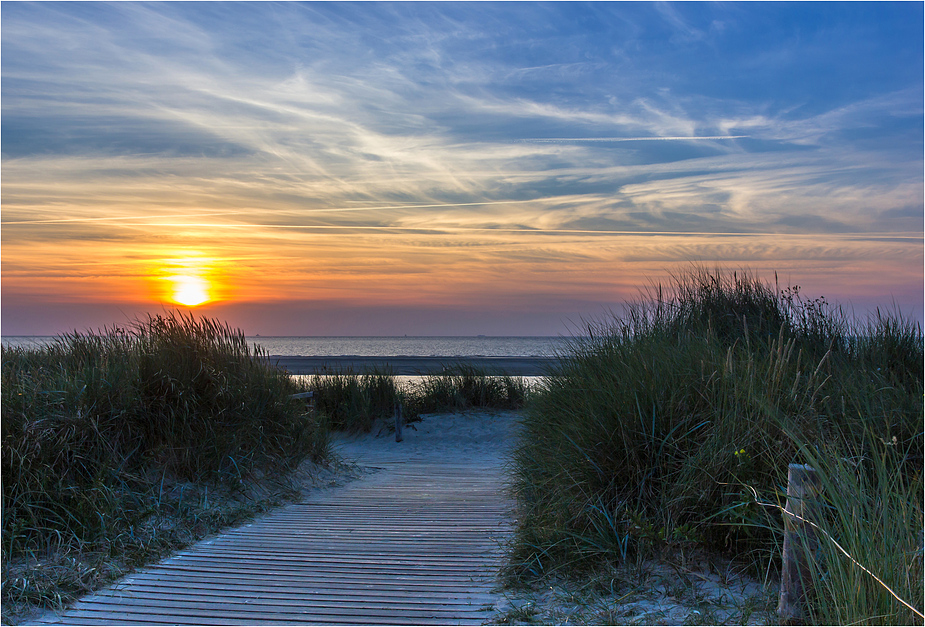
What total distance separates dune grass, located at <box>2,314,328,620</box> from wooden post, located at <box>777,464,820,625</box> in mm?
3931

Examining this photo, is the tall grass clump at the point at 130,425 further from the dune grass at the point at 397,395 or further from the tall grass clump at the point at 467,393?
the tall grass clump at the point at 467,393

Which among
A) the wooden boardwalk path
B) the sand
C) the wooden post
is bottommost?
the wooden boardwalk path

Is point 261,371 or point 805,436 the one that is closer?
point 805,436

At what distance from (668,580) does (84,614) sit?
3.31 meters

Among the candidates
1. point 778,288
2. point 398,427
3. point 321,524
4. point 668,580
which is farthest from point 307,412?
point 778,288

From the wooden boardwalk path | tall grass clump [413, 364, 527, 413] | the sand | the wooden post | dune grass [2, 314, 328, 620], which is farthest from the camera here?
tall grass clump [413, 364, 527, 413]

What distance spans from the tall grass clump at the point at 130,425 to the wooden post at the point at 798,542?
4.25 meters

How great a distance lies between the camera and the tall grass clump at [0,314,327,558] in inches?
183

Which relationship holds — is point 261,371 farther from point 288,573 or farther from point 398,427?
point 398,427

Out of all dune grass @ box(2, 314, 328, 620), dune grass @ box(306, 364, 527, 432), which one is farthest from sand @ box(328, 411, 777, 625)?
dune grass @ box(306, 364, 527, 432)

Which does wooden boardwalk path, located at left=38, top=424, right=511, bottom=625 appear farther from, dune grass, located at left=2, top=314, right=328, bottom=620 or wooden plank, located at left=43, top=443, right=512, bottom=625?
dune grass, located at left=2, top=314, right=328, bottom=620

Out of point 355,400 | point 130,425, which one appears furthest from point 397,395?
point 130,425

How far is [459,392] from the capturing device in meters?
12.8

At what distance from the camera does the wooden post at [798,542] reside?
2.97m
